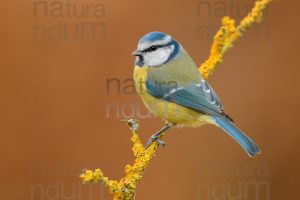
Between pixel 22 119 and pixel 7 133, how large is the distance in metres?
0.10

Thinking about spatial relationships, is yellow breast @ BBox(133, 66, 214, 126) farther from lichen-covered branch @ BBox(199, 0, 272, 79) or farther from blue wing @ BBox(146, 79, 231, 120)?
lichen-covered branch @ BBox(199, 0, 272, 79)

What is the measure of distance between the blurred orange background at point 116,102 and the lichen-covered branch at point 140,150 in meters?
1.01

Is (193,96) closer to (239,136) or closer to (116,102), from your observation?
(239,136)

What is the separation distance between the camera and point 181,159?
9.66ft

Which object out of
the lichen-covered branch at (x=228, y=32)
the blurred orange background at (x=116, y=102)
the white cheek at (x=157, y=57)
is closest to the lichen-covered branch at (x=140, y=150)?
the lichen-covered branch at (x=228, y=32)

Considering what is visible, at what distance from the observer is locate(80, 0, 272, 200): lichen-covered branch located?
4.66 feet

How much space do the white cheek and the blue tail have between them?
0.29m

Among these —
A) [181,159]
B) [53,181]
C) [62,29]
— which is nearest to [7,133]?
[53,181]

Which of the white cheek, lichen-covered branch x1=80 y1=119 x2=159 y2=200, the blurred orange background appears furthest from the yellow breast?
the blurred orange background

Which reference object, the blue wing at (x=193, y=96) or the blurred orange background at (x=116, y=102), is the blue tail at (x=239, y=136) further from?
the blurred orange background at (x=116, y=102)

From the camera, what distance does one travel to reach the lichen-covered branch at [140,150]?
1419 millimetres

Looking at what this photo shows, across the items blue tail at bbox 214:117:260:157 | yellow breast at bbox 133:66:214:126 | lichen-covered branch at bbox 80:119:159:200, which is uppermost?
yellow breast at bbox 133:66:214:126

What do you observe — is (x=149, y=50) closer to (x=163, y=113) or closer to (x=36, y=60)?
(x=163, y=113)

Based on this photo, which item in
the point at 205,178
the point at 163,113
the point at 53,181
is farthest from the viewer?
the point at 205,178
